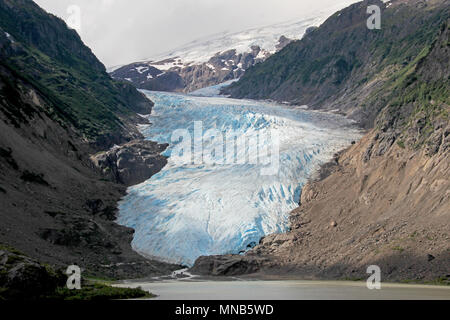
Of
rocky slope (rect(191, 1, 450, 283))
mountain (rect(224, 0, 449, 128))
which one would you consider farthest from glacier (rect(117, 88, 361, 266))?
mountain (rect(224, 0, 449, 128))

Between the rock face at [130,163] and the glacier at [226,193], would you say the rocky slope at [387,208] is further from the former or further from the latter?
the rock face at [130,163]

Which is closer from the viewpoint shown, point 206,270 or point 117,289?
point 117,289

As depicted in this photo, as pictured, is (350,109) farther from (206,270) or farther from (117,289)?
(117,289)

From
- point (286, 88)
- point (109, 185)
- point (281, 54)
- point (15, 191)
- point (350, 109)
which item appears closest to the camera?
point (15, 191)

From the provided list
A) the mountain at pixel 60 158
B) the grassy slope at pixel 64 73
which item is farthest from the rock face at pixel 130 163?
the grassy slope at pixel 64 73

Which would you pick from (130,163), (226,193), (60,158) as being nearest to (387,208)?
(226,193)

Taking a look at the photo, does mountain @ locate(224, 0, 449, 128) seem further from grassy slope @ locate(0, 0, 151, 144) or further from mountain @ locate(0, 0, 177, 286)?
grassy slope @ locate(0, 0, 151, 144)

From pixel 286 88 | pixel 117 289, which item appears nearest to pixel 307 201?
pixel 117 289
